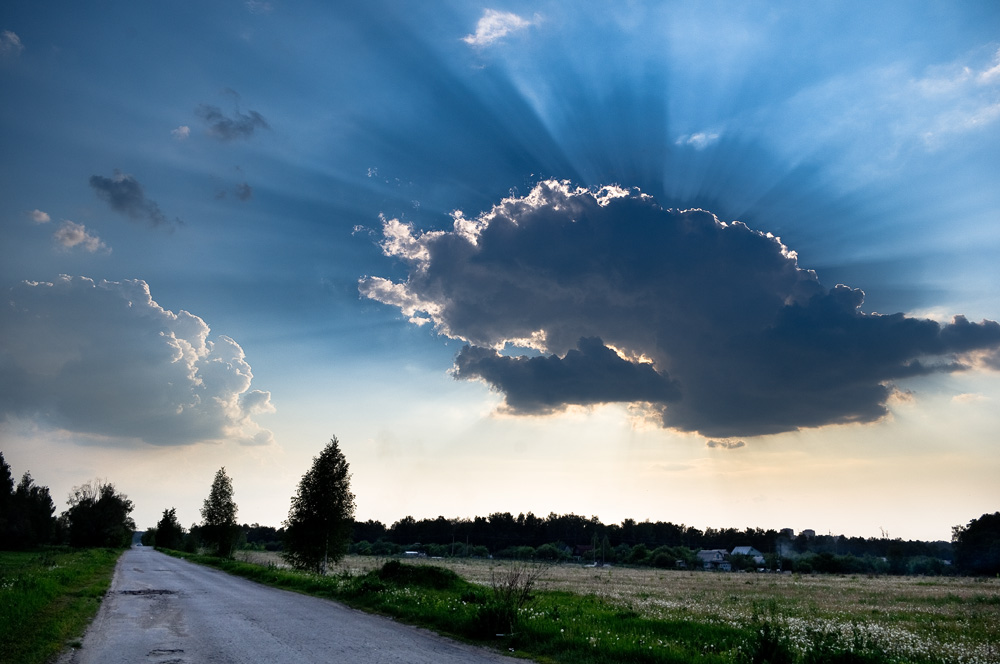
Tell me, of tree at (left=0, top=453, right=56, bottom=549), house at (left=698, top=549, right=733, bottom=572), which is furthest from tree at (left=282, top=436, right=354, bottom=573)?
house at (left=698, top=549, right=733, bottom=572)

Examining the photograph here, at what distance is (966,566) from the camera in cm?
10375

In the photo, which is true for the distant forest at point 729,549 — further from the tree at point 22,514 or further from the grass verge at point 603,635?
the grass verge at point 603,635

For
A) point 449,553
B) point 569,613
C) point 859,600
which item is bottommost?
point 449,553

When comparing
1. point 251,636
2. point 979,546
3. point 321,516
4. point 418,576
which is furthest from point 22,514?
point 979,546

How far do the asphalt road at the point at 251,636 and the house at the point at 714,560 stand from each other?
136m

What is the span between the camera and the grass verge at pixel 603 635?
1152 cm

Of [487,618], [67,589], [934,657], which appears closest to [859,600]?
[934,657]

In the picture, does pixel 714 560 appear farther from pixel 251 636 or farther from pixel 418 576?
pixel 251 636

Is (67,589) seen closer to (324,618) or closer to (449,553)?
(324,618)

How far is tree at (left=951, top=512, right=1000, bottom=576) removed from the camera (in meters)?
97.8

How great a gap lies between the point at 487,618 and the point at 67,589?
69.7ft

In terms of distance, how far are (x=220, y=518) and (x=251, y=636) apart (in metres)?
81.8

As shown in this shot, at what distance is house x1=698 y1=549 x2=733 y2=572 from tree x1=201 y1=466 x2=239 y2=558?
344ft

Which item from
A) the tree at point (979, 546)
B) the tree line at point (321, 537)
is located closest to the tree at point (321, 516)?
the tree line at point (321, 537)
